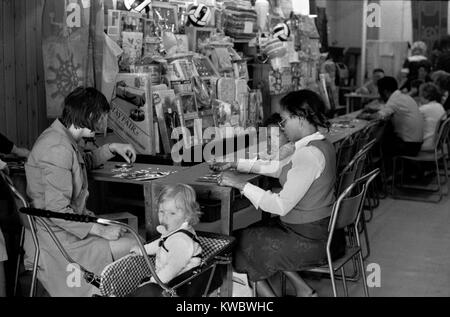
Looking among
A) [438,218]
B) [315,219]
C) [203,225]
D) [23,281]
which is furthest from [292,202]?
[438,218]

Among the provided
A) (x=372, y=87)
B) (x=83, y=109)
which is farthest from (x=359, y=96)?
(x=83, y=109)

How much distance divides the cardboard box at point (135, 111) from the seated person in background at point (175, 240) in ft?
6.20

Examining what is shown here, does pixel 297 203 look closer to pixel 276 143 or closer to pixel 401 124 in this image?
pixel 276 143

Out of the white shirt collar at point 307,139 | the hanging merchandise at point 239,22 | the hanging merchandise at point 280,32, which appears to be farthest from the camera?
the hanging merchandise at point 280,32

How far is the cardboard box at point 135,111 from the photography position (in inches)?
183

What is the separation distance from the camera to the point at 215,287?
2971 millimetres

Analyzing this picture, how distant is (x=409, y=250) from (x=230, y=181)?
2.18m

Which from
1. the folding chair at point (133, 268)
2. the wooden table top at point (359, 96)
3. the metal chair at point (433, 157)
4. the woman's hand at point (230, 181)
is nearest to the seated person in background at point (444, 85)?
the wooden table top at point (359, 96)

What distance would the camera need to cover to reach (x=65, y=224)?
2.92 metres

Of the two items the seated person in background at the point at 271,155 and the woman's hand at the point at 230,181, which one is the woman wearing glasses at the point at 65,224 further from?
the seated person in background at the point at 271,155

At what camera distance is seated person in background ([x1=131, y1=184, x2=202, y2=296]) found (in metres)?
2.57

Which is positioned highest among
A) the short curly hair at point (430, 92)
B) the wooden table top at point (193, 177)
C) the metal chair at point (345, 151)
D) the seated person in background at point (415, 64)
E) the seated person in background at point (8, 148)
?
the seated person in background at point (415, 64)

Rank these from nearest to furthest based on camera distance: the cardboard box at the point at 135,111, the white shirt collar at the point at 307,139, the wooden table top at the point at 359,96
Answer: the white shirt collar at the point at 307,139, the cardboard box at the point at 135,111, the wooden table top at the point at 359,96
